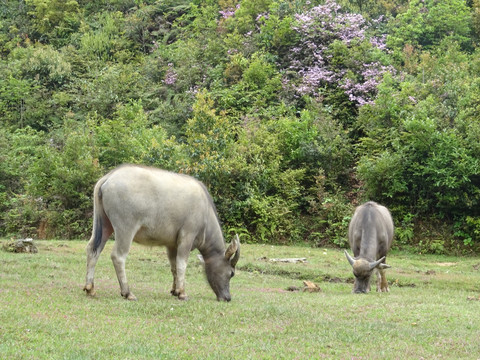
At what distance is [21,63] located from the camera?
37.8 metres

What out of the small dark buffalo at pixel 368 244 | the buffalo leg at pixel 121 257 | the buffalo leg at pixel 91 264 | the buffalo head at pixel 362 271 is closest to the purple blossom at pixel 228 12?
the small dark buffalo at pixel 368 244

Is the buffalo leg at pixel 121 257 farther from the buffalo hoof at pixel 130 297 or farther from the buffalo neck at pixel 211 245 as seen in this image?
the buffalo neck at pixel 211 245

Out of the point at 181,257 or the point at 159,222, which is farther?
the point at 181,257

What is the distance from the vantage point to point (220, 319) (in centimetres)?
956

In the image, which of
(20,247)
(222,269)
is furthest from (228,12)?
(222,269)

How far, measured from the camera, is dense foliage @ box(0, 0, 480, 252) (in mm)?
25000

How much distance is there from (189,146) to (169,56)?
47.0 ft

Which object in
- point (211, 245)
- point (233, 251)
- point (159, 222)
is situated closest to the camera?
point (159, 222)

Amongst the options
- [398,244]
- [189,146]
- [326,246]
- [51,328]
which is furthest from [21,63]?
[51,328]

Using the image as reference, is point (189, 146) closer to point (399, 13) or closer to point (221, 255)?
point (221, 255)

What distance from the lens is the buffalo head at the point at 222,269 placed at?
1183cm

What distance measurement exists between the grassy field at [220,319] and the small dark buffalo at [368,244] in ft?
1.35

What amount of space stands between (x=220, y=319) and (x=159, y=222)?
2.56 metres

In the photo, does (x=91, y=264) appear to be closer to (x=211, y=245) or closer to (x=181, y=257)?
(x=181, y=257)
